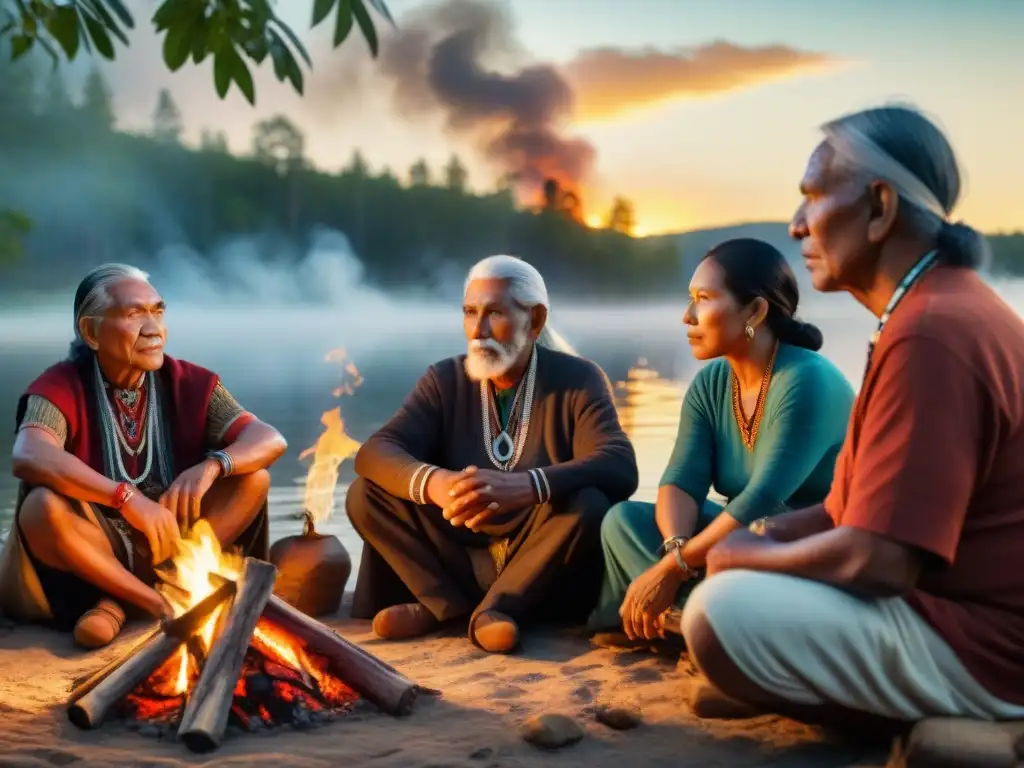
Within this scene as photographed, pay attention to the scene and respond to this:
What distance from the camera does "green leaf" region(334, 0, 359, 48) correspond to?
2461 millimetres

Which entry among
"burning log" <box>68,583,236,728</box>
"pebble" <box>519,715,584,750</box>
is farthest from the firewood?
"pebble" <box>519,715,584,750</box>

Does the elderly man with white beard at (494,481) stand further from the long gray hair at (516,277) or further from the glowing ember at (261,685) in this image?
the glowing ember at (261,685)

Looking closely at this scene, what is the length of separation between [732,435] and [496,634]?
3.63 ft

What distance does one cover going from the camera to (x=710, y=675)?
2.78m

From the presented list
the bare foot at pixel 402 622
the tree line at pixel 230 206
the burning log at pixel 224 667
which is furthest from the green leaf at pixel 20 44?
the tree line at pixel 230 206

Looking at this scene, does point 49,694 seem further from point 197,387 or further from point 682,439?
point 682,439

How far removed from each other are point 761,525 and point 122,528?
2789 millimetres

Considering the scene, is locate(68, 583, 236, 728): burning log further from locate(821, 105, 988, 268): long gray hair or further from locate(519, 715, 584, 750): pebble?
locate(821, 105, 988, 268): long gray hair

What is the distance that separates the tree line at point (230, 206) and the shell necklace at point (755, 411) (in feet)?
63.9

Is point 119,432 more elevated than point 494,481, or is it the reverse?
point 119,432

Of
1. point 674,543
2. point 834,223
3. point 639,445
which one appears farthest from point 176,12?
point 639,445

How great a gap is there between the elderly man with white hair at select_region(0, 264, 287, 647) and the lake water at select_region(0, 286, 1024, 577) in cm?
129

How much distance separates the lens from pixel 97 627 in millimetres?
4316

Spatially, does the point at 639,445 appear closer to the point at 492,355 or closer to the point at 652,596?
the point at 492,355
